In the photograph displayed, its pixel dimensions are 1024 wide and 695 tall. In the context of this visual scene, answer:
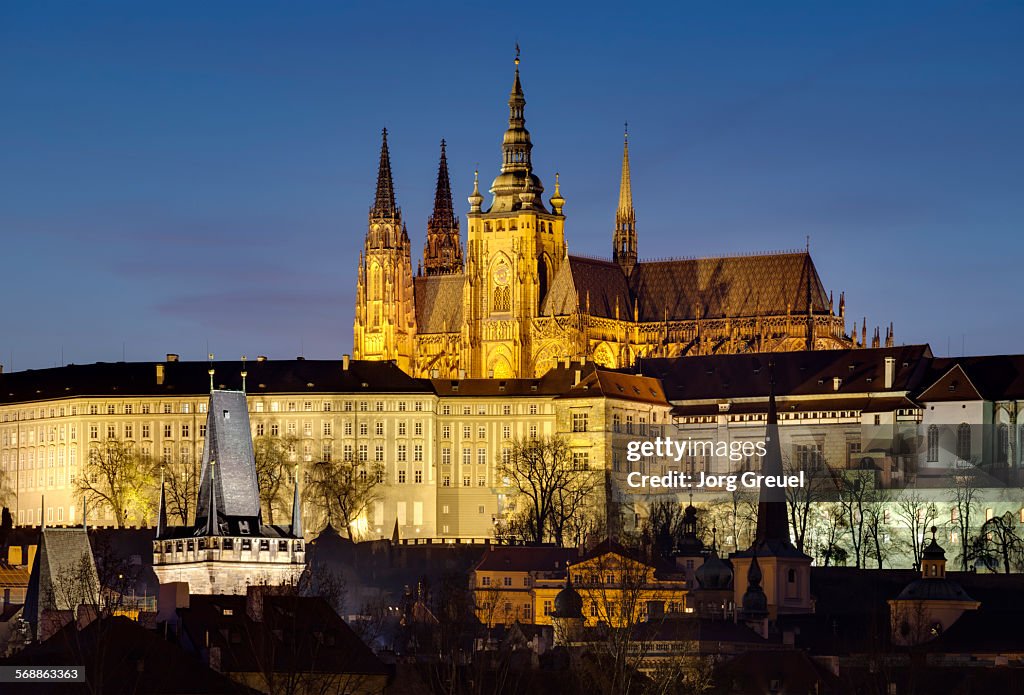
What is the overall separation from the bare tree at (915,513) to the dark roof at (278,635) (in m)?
82.8

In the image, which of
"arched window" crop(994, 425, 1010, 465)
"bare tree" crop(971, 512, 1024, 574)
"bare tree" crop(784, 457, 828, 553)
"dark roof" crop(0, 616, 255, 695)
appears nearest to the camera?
"dark roof" crop(0, 616, 255, 695)

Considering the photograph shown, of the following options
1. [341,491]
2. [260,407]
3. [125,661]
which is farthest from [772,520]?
[125,661]

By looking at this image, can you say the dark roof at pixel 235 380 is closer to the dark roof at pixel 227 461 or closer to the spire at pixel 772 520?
the spire at pixel 772 520

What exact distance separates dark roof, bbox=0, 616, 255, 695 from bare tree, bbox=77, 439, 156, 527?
9607 cm

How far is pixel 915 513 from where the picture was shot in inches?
6949

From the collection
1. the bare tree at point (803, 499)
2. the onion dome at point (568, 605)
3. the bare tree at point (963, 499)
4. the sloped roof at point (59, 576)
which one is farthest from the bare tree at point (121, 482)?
the sloped roof at point (59, 576)

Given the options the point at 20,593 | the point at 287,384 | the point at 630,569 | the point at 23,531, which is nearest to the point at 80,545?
the point at 20,593

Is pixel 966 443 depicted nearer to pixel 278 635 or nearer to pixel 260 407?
pixel 260 407

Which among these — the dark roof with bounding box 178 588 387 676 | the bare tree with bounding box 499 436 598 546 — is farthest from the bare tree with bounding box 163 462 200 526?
the dark roof with bounding box 178 588 387 676

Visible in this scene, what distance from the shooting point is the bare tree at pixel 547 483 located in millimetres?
183875

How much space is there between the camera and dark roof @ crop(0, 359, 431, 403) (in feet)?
641

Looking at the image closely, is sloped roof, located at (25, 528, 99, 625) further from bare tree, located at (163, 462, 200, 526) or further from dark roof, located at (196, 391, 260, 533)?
bare tree, located at (163, 462, 200, 526)

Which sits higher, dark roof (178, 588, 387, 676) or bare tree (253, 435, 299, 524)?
bare tree (253, 435, 299, 524)

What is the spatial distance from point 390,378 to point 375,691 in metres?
107
